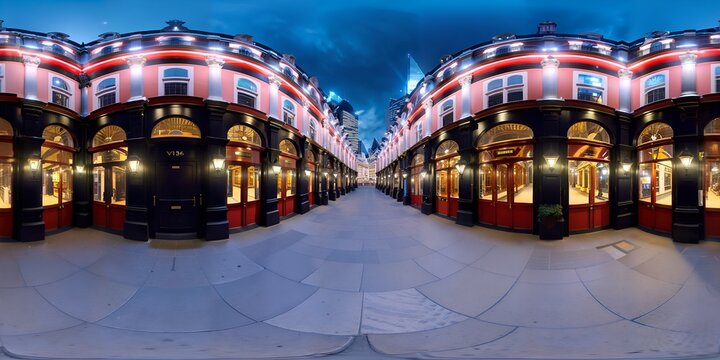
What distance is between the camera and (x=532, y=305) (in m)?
4.87

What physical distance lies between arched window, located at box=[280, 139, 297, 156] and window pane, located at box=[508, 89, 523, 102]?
11.0 meters

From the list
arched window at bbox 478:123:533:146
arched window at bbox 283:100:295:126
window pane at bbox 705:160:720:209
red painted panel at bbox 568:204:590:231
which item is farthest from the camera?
arched window at bbox 283:100:295:126

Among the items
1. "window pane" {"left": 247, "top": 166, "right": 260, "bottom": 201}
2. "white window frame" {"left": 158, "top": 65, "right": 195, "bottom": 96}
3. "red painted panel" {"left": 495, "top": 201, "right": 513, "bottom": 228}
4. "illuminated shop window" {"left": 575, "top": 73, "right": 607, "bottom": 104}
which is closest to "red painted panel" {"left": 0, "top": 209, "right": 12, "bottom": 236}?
"white window frame" {"left": 158, "top": 65, "right": 195, "bottom": 96}

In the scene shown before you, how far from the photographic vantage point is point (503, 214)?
1123 centimetres

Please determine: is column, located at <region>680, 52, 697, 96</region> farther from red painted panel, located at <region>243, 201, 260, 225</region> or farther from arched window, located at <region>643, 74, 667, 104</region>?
red painted panel, located at <region>243, 201, 260, 225</region>

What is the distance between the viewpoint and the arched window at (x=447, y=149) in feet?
46.7

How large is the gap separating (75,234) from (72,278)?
234 inches

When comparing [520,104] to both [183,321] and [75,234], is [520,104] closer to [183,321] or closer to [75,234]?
[183,321]

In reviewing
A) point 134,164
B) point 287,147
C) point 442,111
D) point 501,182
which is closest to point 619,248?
point 501,182

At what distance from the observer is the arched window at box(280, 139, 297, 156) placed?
14387mm

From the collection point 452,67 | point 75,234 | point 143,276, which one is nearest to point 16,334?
point 143,276

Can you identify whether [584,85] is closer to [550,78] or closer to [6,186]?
[550,78]

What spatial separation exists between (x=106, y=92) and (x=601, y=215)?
21.0 m

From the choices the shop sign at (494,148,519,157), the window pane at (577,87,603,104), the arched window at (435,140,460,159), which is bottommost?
the shop sign at (494,148,519,157)
